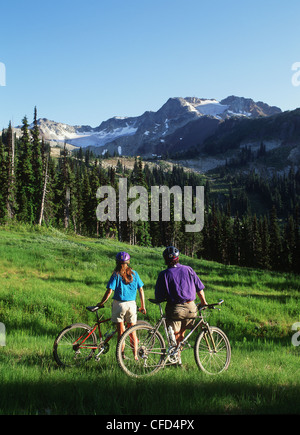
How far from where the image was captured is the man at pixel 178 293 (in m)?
5.90

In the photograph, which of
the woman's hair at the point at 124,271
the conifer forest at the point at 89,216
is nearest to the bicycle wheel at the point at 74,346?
the woman's hair at the point at 124,271

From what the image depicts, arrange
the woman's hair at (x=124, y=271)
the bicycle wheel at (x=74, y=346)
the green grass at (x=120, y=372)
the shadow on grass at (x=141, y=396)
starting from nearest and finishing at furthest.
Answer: the shadow on grass at (x=141, y=396), the green grass at (x=120, y=372), the bicycle wheel at (x=74, y=346), the woman's hair at (x=124, y=271)

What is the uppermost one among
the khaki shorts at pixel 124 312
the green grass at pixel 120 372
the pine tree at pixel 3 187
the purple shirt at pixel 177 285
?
the pine tree at pixel 3 187

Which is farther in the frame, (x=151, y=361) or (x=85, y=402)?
(x=151, y=361)

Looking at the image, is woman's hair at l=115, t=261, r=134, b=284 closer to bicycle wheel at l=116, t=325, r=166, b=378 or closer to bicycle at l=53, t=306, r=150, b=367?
bicycle at l=53, t=306, r=150, b=367

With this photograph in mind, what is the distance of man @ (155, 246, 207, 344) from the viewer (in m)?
5.90

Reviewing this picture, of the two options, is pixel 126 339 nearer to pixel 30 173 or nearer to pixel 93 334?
pixel 93 334

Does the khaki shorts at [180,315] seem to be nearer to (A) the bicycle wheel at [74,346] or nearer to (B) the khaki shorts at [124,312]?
(B) the khaki shorts at [124,312]

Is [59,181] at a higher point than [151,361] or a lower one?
higher

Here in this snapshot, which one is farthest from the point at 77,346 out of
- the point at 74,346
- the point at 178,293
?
the point at 178,293
